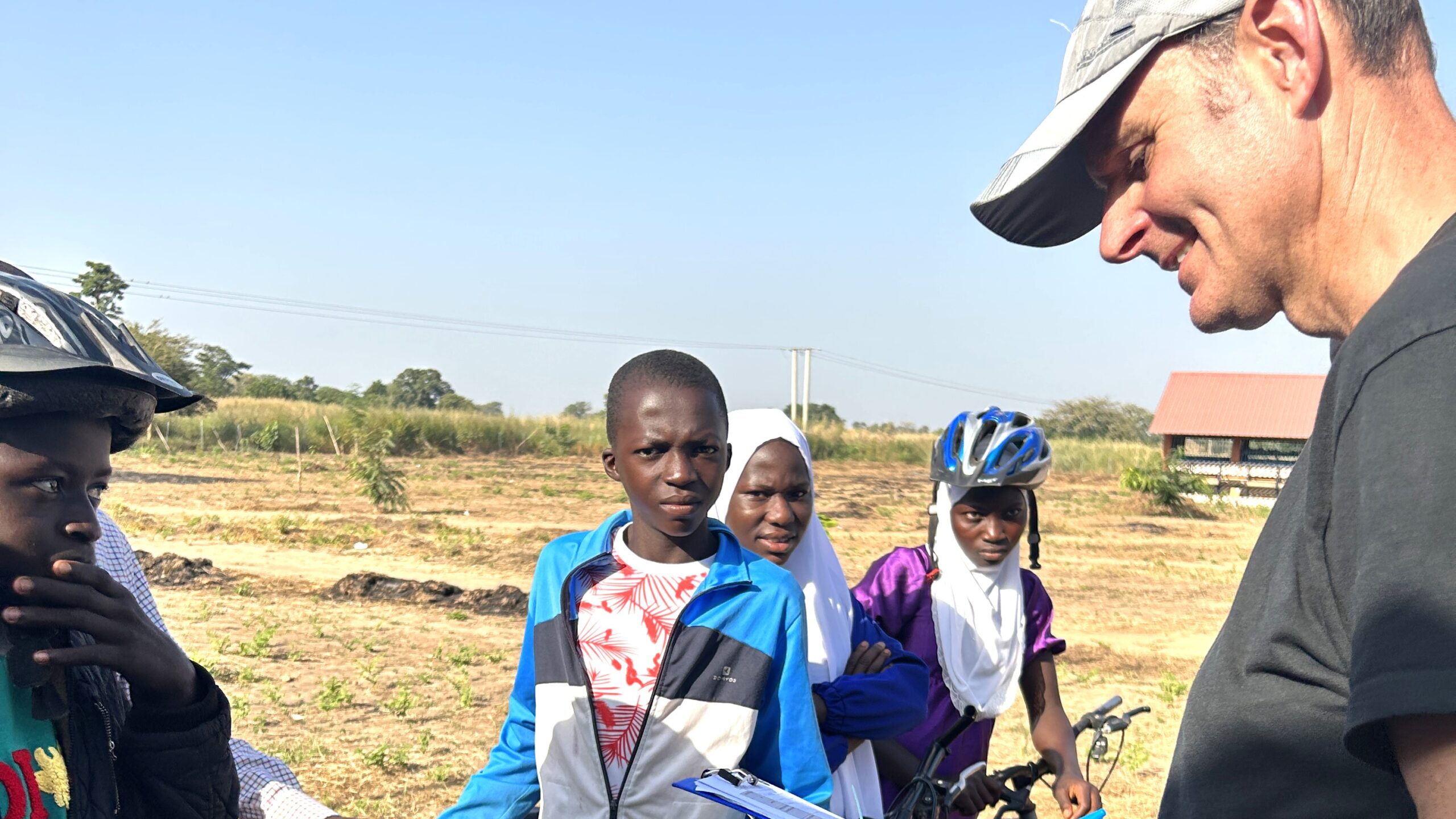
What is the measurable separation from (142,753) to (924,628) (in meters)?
2.70

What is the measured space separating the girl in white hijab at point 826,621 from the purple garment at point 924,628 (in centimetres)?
35

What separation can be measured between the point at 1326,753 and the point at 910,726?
204 centimetres

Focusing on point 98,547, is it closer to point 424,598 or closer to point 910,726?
point 910,726

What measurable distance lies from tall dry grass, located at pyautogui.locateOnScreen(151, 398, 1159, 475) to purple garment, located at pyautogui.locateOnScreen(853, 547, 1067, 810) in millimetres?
27414

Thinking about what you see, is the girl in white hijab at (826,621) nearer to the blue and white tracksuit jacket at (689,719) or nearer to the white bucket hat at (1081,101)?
the blue and white tracksuit jacket at (689,719)

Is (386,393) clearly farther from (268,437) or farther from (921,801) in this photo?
(921,801)

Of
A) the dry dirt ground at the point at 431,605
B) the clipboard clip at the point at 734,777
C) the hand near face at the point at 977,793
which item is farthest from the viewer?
the dry dirt ground at the point at 431,605

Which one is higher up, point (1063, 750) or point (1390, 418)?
point (1390, 418)

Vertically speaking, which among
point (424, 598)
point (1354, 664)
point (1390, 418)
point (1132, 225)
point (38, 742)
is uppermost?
point (1132, 225)

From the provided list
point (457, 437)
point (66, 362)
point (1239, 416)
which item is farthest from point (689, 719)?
point (1239, 416)

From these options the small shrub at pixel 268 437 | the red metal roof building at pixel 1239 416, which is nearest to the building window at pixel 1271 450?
the red metal roof building at pixel 1239 416

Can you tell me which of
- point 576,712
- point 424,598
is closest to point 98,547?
point 576,712

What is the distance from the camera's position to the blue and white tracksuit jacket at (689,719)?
8.38ft

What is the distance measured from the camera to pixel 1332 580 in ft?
3.38
